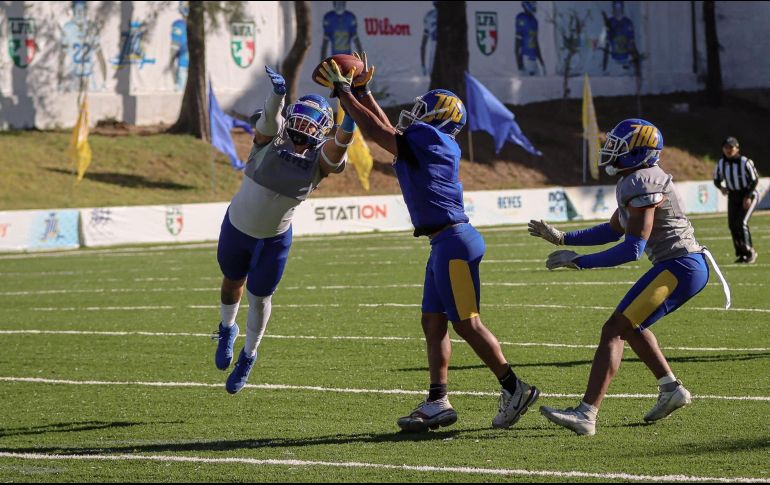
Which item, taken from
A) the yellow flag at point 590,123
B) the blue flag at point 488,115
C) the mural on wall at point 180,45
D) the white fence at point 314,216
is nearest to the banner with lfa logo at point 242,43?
the mural on wall at point 180,45

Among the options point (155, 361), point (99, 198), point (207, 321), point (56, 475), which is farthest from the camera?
point (99, 198)

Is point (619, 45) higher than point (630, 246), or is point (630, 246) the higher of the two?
point (630, 246)

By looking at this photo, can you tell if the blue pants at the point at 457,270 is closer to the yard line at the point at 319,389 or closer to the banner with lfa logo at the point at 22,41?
the yard line at the point at 319,389

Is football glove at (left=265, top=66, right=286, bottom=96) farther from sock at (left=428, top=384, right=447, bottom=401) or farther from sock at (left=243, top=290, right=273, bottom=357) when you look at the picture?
sock at (left=428, top=384, right=447, bottom=401)

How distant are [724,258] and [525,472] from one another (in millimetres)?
15123

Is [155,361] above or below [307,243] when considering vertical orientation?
above

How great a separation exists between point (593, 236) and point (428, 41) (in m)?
41.9

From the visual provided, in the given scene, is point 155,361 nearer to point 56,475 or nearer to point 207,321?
point 207,321

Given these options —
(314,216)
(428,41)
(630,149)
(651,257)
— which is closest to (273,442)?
Result: (651,257)

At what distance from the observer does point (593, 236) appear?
331 inches

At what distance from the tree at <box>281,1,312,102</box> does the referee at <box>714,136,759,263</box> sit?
2418cm

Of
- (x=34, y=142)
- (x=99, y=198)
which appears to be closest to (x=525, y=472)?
(x=99, y=198)

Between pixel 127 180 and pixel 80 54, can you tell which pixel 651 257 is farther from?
pixel 80 54

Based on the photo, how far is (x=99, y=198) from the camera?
36.2 metres
